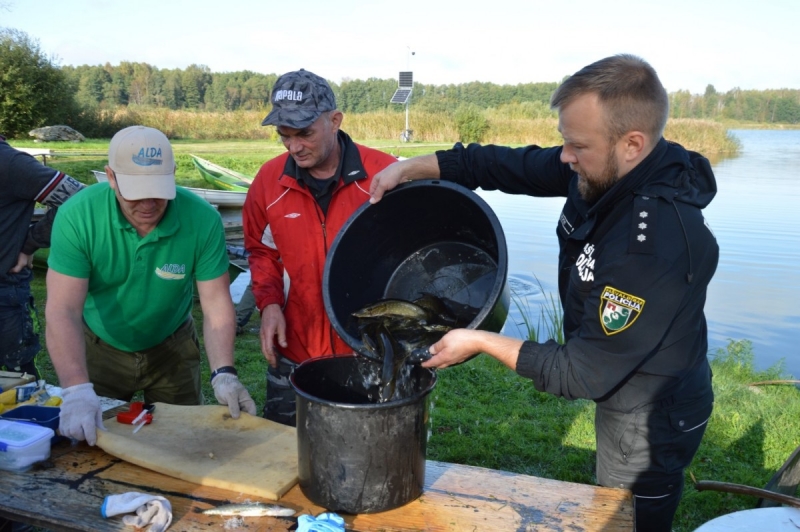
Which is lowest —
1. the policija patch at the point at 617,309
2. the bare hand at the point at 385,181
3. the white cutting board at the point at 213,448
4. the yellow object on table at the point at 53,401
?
the white cutting board at the point at 213,448

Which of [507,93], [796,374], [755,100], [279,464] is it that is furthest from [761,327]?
[507,93]

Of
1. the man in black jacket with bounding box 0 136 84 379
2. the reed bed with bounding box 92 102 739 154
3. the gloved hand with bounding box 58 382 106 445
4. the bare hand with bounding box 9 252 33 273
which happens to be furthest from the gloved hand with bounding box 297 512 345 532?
the reed bed with bounding box 92 102 739 154

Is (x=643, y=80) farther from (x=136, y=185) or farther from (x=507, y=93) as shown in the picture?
(x=507, y=93)

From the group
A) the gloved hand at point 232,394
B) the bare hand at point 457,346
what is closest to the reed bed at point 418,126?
the gloved hand at point 232,394

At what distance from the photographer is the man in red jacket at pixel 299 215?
262 cm

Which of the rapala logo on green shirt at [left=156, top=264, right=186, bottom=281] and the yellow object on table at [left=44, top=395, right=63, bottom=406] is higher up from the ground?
the rapala logo on green shirt at [left=156, top=264, right=186, bottom=281]

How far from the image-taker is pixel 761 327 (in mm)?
7684

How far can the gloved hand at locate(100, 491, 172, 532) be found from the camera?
66.1 inches

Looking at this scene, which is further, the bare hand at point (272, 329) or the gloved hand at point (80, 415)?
the bare hand at point (272, 329)

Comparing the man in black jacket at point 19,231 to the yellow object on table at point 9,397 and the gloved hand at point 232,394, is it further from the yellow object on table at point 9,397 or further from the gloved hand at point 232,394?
the gloved hand at point 232,394

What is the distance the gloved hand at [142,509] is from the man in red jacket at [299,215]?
3.36ft

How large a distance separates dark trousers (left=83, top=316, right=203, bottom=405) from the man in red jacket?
467 mm

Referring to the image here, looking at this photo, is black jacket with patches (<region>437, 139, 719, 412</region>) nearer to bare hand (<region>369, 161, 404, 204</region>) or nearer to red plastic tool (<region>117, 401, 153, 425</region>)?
bare hand (<region>369, 161, 404, 204</region>)

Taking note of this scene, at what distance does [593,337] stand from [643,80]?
2.42 ft
